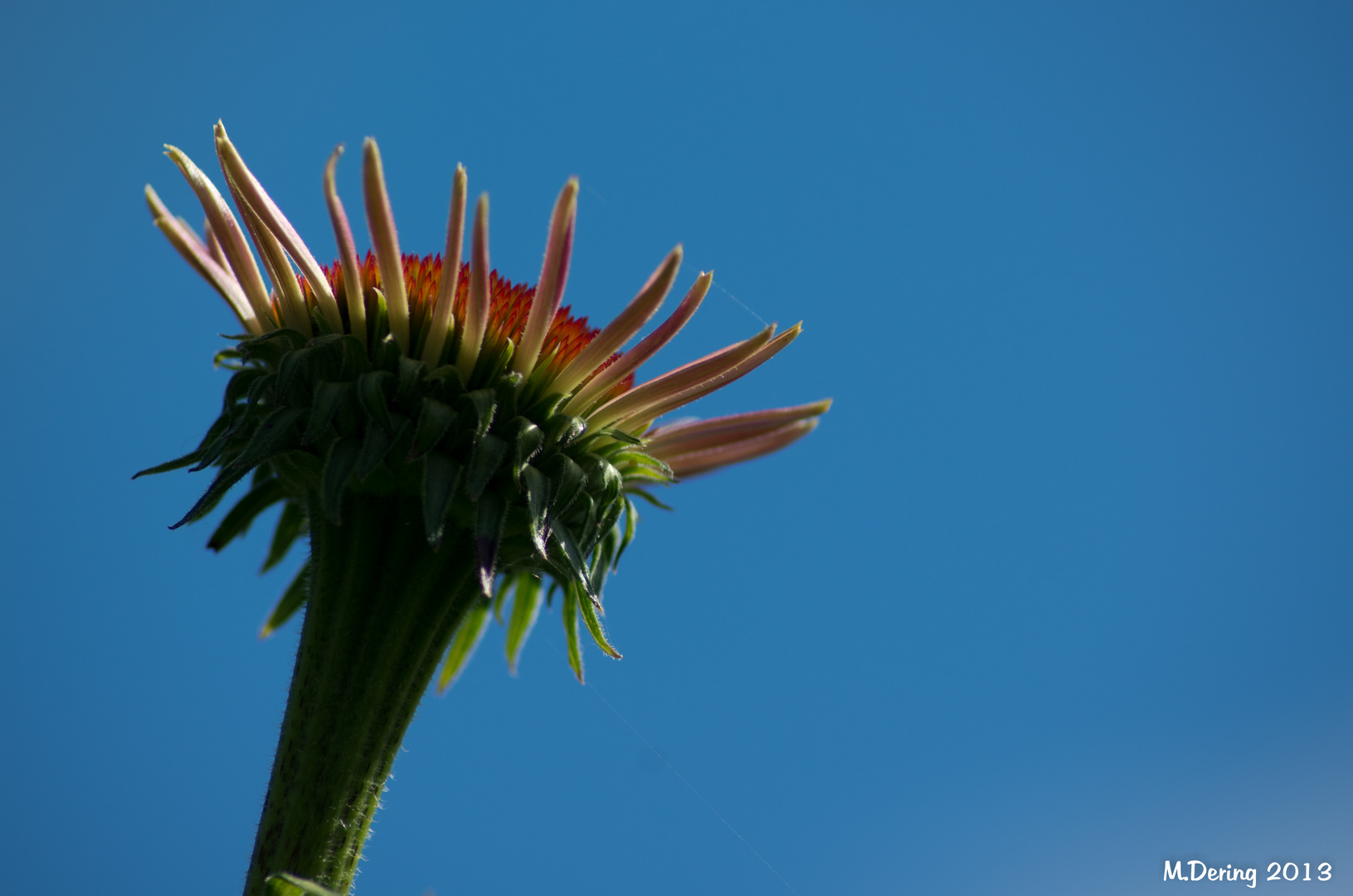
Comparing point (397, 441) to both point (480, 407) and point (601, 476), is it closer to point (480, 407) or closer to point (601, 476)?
point (480, 407)

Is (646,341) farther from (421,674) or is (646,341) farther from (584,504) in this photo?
(421,674)

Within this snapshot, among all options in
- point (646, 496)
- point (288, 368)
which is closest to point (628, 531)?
point (646, 496)

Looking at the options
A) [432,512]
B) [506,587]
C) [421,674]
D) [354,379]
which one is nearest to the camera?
[432,512]

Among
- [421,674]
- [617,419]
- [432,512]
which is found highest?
[617,419]

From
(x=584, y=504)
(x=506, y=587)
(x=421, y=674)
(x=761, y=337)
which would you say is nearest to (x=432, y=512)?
(x=584, y=504)

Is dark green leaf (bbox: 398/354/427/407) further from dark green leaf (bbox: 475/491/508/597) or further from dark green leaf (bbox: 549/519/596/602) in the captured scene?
dark green leaf (bbox: 549/519/596/602)

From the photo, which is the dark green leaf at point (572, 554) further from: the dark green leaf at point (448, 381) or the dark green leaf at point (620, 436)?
the dark green leaf at point (448, 381)

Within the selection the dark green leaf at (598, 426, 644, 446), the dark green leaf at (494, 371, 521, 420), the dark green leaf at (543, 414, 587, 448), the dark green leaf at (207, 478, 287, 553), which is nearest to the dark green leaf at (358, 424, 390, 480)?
the dark green leaf at (494, 371, 521, 420)

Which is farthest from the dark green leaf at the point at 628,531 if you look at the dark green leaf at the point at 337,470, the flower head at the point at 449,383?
the dark green leaf at the point at 337,470
